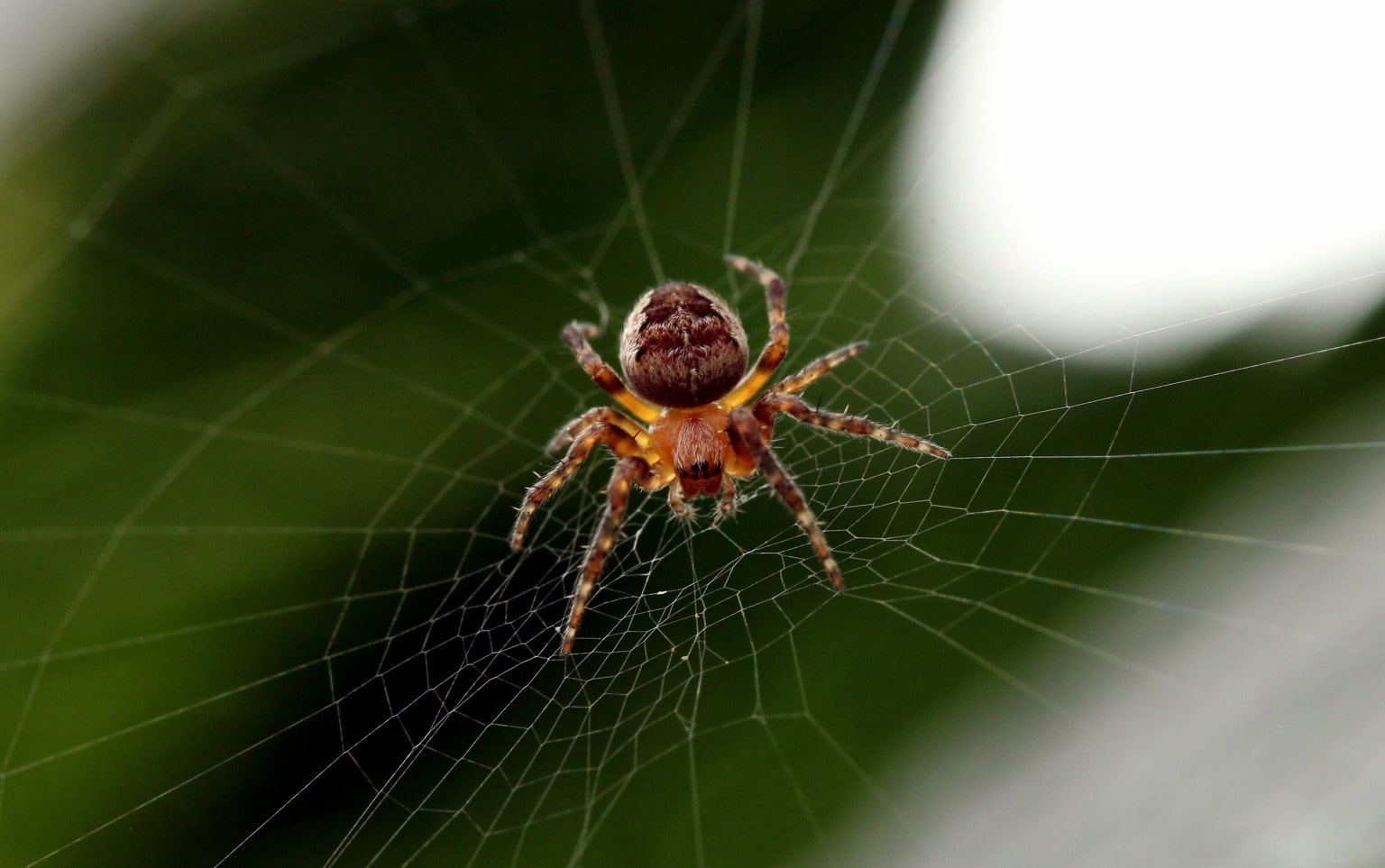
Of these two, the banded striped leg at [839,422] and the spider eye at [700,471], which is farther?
the spider eye at [700,471]

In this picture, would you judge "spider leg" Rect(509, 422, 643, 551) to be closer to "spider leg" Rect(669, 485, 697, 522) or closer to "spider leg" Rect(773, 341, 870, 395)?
"spider leg" Rect(669, 485, 697, 522)

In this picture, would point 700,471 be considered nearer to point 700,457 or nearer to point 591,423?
point 700,457

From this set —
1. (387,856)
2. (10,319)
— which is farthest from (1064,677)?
(10,319)

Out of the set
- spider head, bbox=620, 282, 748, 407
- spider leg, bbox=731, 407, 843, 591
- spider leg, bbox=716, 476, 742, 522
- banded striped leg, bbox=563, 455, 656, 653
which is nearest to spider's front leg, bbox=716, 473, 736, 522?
spider leg, bbox=716, 476, 742, 522

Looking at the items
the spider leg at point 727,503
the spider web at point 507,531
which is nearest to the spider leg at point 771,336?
the spider web at point 507,531

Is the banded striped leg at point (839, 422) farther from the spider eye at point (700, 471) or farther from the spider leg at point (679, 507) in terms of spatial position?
the spider leg at point (679, 507)

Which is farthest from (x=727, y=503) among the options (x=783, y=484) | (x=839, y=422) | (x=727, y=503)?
(x=839, y=422)

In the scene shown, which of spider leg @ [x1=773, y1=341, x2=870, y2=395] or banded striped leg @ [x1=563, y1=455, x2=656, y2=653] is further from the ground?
spider leg @ [x1=773, y1=341, x2=870, y2=395]
